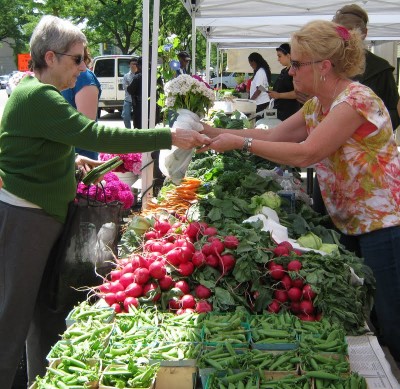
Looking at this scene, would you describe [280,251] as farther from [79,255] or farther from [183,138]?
[79,255]

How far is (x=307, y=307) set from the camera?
8.13 ft

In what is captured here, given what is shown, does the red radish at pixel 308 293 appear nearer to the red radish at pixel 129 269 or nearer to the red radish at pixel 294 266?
the red radish at pixel 294 266

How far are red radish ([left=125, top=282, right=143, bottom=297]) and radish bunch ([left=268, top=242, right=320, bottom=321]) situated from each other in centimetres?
58

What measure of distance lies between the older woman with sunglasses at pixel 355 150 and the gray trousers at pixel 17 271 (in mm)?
1201

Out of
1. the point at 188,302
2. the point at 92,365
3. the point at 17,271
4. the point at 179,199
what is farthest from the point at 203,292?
the point at 179,199

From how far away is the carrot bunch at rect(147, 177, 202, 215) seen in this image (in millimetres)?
3777

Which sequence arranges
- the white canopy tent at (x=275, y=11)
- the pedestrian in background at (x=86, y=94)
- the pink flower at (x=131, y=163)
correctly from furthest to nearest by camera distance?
the white canopy tent at (x=275, y=11) < the pink flower at (x=131, y=163) < the pedestrian in background at (x=86, y=94)

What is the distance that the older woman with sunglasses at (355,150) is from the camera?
8.76 ft

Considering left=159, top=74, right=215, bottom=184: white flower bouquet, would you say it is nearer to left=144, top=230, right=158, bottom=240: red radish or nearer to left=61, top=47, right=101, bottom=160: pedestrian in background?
left=61, top=47, right=101, bottom=160: pedestrian in background

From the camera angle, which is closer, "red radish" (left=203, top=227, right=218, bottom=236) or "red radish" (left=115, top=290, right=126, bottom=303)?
"red radish" (left=115, top=290, right=126, bottom=303)

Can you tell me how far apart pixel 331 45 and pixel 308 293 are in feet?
3.75

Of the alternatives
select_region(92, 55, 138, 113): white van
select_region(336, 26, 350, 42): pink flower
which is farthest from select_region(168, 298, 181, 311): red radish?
select_region(92, 55, 138, 113): white van

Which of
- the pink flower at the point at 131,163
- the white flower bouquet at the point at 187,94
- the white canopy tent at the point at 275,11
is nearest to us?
the white flower bouquet at the point at 187,94

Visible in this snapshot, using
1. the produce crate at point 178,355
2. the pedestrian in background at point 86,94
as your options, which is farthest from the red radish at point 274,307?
the pedestrian in background at point 86,94
